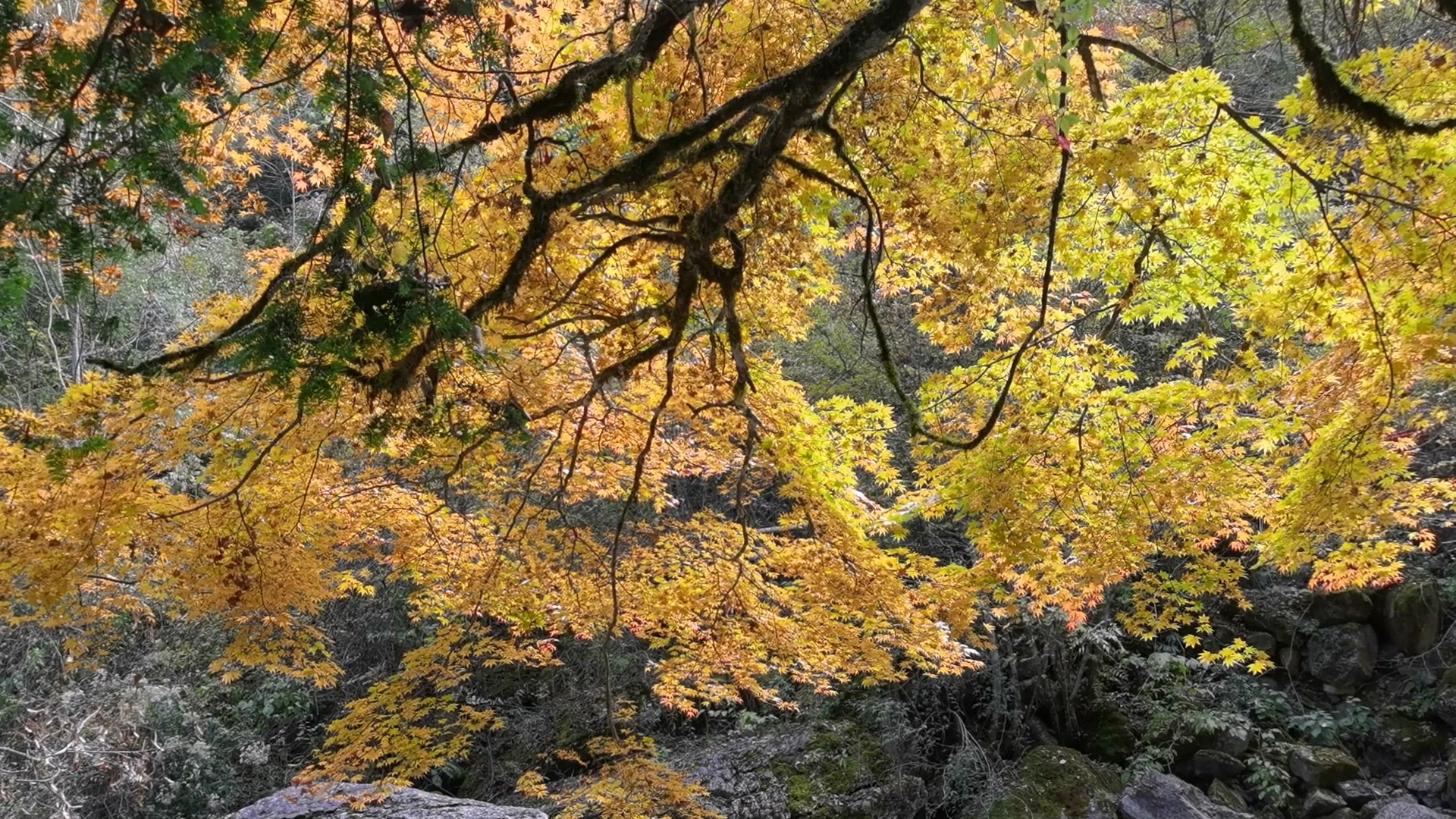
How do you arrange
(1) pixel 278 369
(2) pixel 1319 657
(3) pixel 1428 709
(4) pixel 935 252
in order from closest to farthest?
(1) pixel 278 369
(4) pixel 935 252
(3) pixel 1428 709
(2) pixel 1319 657

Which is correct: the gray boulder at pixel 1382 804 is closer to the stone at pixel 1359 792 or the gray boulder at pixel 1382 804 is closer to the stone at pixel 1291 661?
the stone at pixel 1359 792

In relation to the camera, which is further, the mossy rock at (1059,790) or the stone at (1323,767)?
the stone at (1323,767)

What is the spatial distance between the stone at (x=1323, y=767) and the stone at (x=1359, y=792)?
0.15 feet

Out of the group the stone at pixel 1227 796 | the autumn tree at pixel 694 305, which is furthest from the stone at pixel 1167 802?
the autumn tree at pixel 694 305

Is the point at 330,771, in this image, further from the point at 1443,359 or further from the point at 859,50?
the point at 1443,359

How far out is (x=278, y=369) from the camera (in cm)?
180

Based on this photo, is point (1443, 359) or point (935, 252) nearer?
point (1443, 359)

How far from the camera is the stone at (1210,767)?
24.7ft

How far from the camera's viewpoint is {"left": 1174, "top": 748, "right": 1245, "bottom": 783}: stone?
7523 millimetres

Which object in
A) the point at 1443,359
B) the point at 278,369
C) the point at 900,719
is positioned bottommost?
the point at 900,719

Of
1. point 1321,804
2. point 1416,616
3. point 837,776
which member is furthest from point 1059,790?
point 1416,616

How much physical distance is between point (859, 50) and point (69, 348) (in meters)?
9.64

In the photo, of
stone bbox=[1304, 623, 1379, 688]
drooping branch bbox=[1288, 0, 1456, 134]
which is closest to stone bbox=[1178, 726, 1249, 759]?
stone bbox=[1304, 623, 1379, 688]

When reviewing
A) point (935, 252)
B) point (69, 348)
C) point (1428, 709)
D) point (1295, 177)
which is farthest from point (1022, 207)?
point (69, 348)
